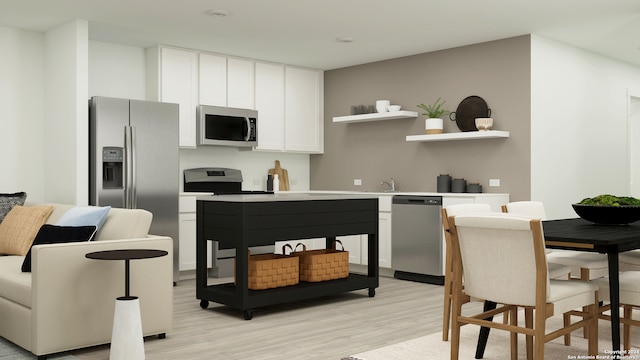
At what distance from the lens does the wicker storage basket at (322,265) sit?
16.6ft

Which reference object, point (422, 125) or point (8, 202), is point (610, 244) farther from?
point (8, 202)

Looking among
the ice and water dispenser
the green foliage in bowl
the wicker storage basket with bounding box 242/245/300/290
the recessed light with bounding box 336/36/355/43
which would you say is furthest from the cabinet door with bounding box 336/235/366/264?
the green foliage in bowl

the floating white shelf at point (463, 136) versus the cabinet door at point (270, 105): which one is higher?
the cabinet door at point (270, 105)

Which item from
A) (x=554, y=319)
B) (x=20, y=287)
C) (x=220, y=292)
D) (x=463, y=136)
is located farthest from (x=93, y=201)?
(x=554, y=319)

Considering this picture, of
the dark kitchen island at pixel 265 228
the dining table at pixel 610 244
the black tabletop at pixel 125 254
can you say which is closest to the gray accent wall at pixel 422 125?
the dark kitchen island at pixel 265 228

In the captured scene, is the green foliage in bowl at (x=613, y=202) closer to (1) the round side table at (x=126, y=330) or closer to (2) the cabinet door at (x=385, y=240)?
(1) the round side table at (x=126, y=330)

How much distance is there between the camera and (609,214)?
364 cm

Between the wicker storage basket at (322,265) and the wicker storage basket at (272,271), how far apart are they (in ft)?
0.41

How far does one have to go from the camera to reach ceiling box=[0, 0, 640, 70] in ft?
16.5

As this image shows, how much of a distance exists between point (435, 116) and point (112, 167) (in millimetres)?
3284

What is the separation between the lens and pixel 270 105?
7.36 m

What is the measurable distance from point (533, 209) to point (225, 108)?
3733mm

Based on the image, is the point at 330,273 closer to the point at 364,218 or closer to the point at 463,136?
the point at 364,218

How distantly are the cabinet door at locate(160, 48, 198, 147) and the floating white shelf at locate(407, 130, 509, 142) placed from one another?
2.35 m
